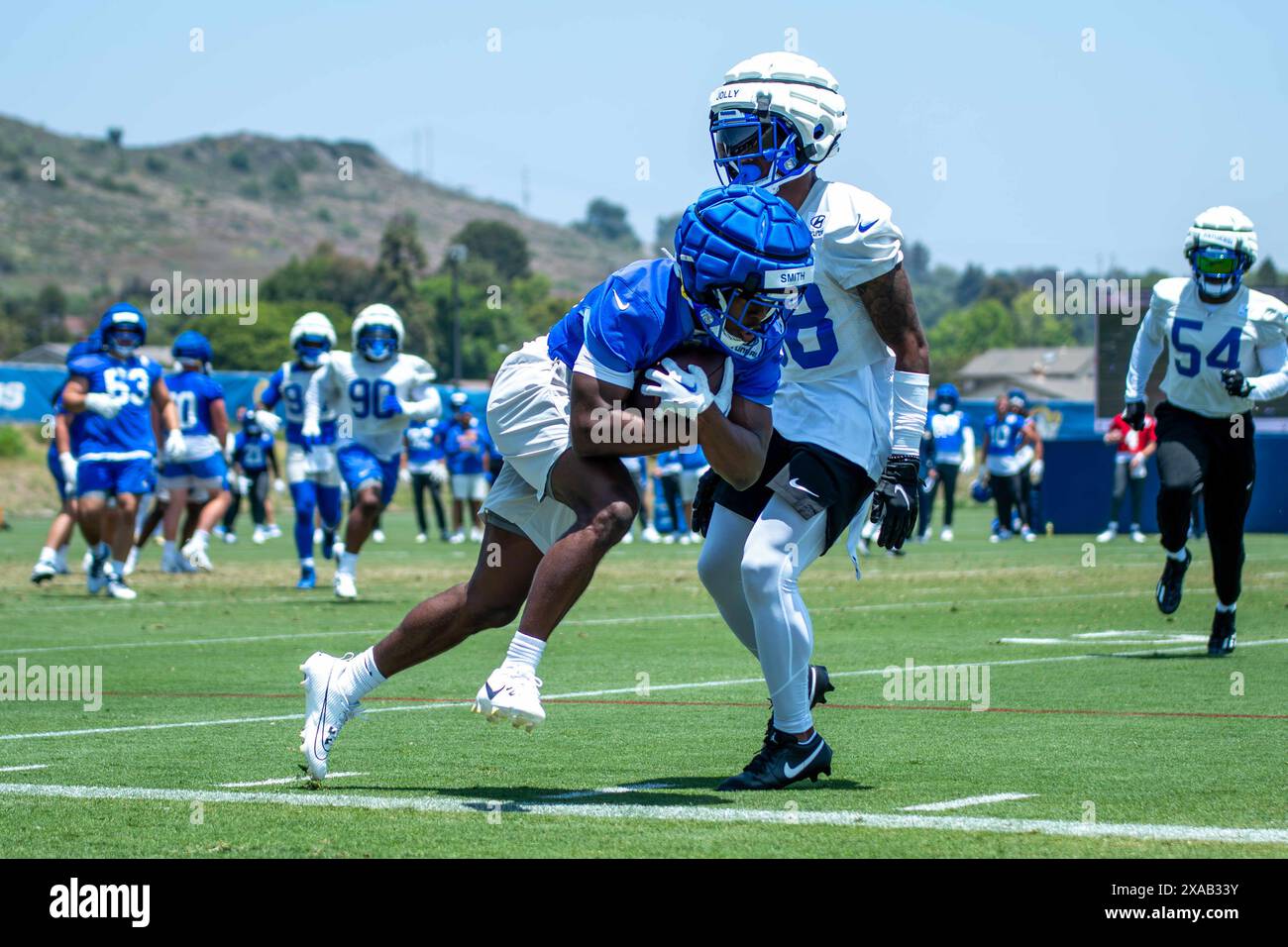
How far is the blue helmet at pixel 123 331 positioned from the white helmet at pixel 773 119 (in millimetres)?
10599

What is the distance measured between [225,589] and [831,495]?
11.4m

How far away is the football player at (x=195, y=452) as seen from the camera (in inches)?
752

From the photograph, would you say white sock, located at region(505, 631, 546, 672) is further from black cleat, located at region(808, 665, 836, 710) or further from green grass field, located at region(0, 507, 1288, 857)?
black cleat, located at region(808, 665, 836, 710)

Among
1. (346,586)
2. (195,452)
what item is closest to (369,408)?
(346,586)

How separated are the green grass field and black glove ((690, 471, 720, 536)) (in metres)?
0.83

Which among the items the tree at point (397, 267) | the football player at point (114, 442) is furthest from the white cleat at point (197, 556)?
the tree at point (397, 267)

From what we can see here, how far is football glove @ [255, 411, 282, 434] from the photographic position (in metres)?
26.9

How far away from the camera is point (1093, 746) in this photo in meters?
6.96

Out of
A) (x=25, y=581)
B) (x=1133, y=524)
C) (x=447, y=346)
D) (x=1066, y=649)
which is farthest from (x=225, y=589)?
(x=447, y=346)

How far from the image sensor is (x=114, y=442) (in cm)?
1612

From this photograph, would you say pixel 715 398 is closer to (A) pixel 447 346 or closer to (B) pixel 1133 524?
(B) pixel 1133 524

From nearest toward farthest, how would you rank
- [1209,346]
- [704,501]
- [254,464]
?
[704,501] → [1209,346] → [254,464]

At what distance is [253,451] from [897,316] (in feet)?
79.4

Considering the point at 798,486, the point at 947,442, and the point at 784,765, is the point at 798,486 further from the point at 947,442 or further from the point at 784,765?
the point at 947,442
